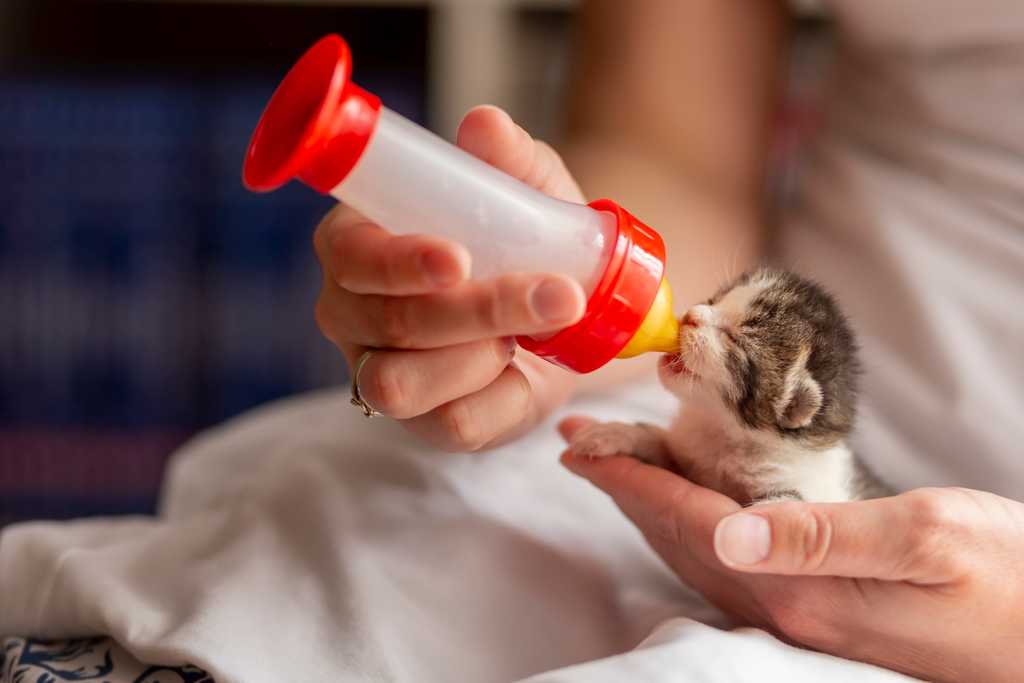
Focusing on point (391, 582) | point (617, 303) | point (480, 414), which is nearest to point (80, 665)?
point (391, 582)

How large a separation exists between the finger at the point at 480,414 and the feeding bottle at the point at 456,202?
0.17 feet

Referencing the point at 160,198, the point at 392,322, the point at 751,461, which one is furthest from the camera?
the point at 160,198

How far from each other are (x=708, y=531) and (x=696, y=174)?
0.68 meters

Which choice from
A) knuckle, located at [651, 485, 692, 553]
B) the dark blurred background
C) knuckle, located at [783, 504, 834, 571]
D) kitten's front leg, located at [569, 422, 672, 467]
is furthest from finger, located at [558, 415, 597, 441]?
the dark blurred background

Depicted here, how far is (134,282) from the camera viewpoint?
1940 millimetres

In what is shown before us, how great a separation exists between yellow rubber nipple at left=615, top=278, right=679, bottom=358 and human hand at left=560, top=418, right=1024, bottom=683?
101 millimetres

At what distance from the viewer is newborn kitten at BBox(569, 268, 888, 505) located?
712mm

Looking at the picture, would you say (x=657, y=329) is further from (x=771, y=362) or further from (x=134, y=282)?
(x=134, y=282)

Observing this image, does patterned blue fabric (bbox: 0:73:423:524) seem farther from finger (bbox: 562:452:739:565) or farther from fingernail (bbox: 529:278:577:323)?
fingernail (bbox: 529:278:577:323)

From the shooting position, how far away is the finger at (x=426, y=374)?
0.65 metres

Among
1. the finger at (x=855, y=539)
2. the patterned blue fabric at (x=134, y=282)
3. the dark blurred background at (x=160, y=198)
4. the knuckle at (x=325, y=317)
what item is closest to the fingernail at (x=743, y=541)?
the finger at (x=855, y=539)

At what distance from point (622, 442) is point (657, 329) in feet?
0.47

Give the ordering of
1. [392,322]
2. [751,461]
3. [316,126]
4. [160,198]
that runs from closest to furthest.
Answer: [316,126]
[392,322]
[751,461]
[160,198]

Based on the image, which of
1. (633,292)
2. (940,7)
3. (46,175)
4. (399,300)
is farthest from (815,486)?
(46,175)
